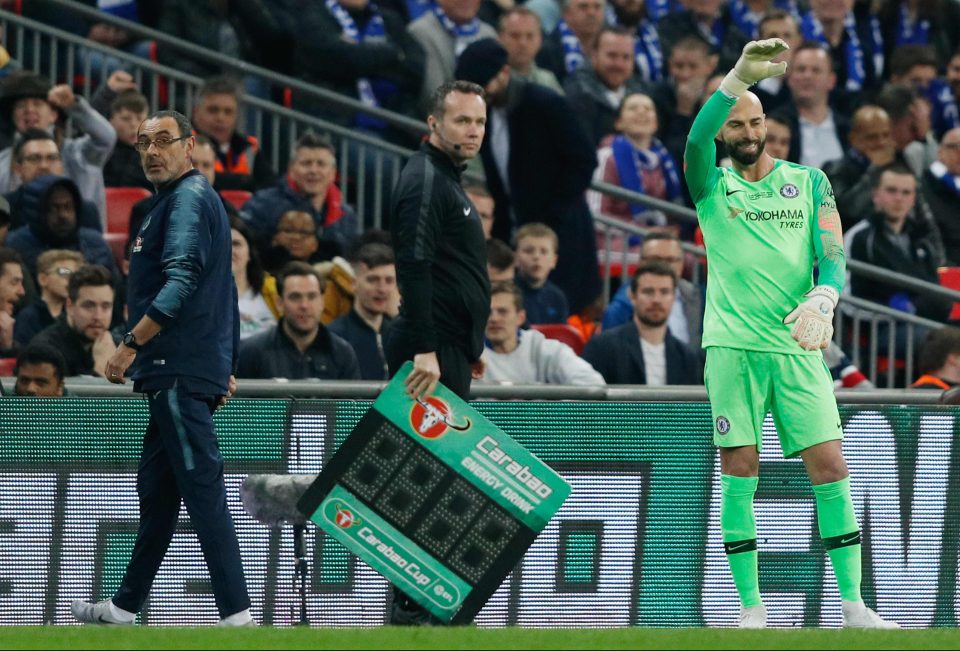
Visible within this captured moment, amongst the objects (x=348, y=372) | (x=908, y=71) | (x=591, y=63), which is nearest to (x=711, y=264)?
(x=348, y=372)

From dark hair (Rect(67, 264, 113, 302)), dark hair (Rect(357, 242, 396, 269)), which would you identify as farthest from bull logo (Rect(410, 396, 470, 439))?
dark hair (Rect(357, 242, 396, 269))

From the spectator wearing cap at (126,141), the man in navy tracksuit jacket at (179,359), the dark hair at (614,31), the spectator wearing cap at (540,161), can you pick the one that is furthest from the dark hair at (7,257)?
the dark hair at (614,31)

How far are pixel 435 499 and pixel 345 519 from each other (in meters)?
0.41

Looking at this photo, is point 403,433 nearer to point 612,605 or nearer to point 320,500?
point 320,500

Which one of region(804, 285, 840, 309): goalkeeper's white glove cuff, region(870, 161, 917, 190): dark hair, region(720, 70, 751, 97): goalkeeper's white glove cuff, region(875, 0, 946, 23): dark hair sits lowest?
region(804, 285, 840, 309): goalkeeper's white glove cuff

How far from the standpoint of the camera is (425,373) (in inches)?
326

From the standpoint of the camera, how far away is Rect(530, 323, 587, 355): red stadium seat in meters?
12.8

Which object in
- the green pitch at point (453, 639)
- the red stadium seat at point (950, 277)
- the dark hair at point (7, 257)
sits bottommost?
the green pitch at point (453, 639)

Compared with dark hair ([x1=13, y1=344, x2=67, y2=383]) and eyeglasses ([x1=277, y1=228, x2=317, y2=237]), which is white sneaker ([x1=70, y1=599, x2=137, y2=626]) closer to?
dark hair ([x1=13, y1=344, x2=67, y2=383])

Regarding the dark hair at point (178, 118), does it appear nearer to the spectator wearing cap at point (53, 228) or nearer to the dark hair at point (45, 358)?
the dark hair at point (45, 358)

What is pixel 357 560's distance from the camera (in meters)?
9.41

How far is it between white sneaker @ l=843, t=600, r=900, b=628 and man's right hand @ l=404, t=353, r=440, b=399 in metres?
2.00

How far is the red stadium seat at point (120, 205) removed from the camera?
1405cm

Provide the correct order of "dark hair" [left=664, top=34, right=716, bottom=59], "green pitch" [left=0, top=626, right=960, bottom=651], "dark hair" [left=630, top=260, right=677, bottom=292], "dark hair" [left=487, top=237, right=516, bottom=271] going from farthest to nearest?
1. "dark hair" [left=664, top=34, right=716, bottom=59]
2. "dark hair" [left=487, top=237, right=516, bottom=271]
3. "dark hair" [left=630, top=260, right=677, bottom=292]
4. "green pitch" [left=0, top=626, right=960, bottom=651]
